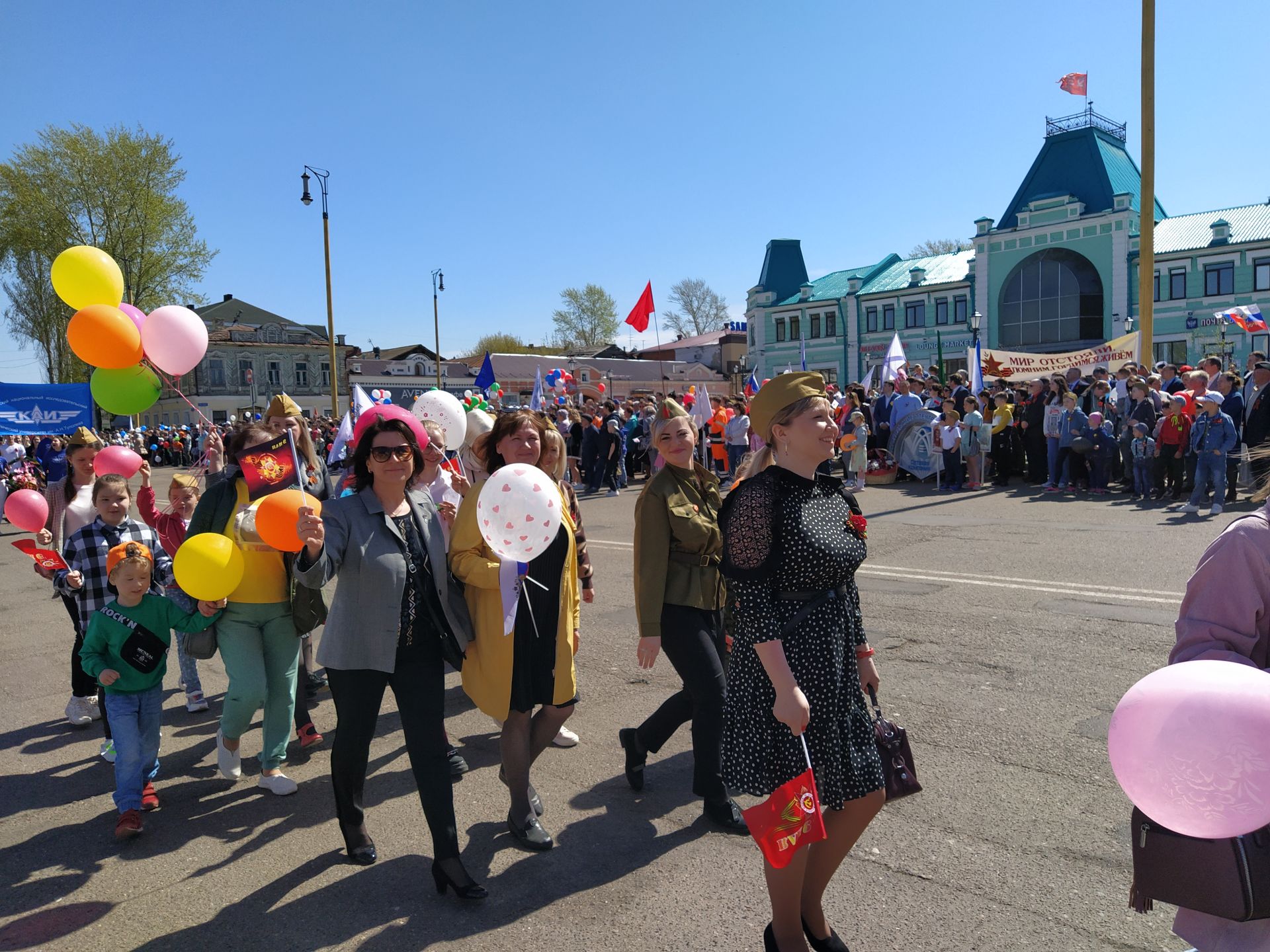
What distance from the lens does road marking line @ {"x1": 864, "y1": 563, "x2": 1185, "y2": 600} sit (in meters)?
7.63

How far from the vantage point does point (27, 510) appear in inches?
227

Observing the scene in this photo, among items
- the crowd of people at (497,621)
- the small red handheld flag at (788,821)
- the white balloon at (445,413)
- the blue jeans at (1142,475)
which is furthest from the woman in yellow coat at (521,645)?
the blue jeans at (1142,475)

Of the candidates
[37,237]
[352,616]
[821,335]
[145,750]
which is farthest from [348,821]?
[821,335]

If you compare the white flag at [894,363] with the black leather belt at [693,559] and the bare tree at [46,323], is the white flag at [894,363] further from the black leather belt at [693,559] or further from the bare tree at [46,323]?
the bare tree at [46,323]

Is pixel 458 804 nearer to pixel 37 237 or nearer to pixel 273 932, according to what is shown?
pixel 273 932

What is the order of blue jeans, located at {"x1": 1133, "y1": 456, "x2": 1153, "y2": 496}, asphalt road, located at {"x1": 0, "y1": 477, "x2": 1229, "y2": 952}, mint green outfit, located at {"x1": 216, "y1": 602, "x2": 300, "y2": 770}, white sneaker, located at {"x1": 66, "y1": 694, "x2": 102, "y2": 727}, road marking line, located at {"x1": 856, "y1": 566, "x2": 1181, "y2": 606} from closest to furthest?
asphalt road, located at {"x1": 0, "y1": 477, "x2": 1229, "y2": 952} → mint green outfit, located at {"x1": 216, "y1": 602, "x2": 300, "y2": 770} → white sneaker, located at {"x1": 66, "y1": 694, "x2": 102, "y2": 727} → road marking line, located at {"x1": 856, "y1": 566, "x2": 1181, "y2": 606} → blue jeans, located at {"x1": 1133, "y1": 456, "x2": 1153, "y2": 496}

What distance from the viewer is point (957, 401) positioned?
17594 millimetres

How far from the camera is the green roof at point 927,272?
53312 mm

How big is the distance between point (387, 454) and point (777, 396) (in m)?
1.64

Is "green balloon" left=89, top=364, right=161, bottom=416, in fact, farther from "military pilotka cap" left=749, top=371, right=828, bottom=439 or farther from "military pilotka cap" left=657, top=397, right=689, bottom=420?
"military pilotka cap" left=749, top=371, right=828, bottom=439

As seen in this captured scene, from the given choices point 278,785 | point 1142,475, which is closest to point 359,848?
point 278,785

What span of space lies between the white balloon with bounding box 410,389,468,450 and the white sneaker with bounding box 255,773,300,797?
2.71m

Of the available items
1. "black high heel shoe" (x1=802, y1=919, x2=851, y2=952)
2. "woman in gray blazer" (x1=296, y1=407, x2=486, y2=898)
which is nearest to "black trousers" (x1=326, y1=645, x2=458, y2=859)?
"woman in gray blazer" (x1=296, y1=407, x2=486, y2=898)

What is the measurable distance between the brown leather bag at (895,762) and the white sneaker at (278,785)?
3099 mm
